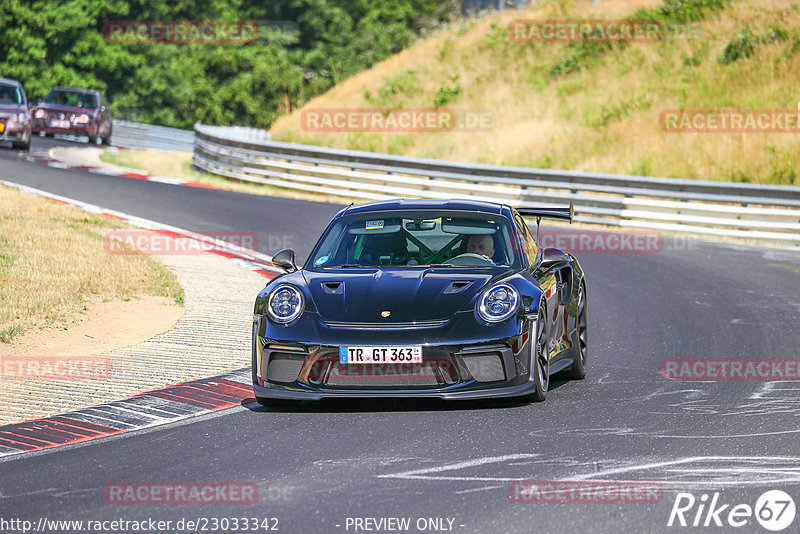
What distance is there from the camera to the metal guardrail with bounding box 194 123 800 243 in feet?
67.4

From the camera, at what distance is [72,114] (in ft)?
118

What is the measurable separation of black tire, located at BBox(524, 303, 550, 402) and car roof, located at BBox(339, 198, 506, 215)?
122cm

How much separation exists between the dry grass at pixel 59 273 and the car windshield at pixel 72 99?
61.9 feet

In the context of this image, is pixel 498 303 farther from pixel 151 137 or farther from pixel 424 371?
pixel 151 137

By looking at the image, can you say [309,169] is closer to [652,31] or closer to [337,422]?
[652,31]

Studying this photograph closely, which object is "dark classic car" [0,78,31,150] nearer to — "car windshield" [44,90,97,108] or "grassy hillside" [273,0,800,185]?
"car windshield" [44,90,97,108]

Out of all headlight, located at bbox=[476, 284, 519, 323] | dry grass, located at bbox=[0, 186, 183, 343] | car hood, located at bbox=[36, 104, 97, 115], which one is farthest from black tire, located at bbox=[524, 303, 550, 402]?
car hood, located at bbox=[36, 104, 97, 115]

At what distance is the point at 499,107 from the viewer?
33688 millimetres

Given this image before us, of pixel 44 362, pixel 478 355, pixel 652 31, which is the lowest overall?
pixel 44 362

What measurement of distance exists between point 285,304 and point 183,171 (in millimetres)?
22898

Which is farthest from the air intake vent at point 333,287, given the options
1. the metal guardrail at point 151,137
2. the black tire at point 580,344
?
the metal guardrail at point 151,137

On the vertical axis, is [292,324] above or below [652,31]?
below

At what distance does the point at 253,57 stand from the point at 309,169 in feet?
95.5

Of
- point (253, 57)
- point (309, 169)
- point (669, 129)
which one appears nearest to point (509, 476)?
point (309, 169)
